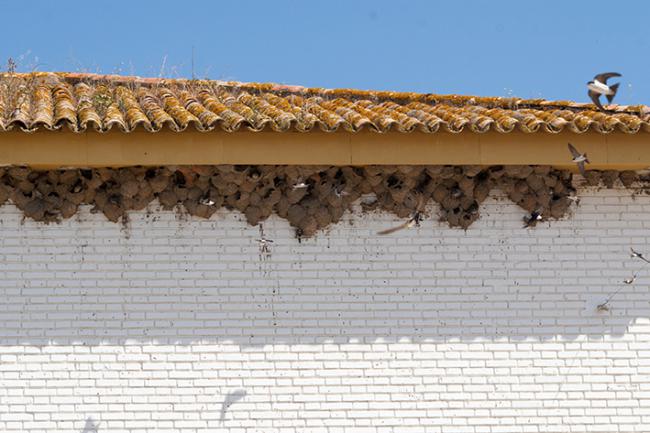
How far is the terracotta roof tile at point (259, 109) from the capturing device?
9750mm

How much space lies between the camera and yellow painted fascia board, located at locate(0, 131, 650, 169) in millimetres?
9648

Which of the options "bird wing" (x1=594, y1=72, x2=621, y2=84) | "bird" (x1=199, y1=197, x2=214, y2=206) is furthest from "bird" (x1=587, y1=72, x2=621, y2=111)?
"bird" (x1=199, y1=197, x2=214, y2=206)

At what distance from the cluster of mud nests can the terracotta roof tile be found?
45 centimetres

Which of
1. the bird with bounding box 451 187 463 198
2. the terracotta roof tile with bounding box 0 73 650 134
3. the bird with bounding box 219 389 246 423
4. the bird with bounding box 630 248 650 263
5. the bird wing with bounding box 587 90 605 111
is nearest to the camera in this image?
the terracotta roof tile with bounding box 0 73 650 134

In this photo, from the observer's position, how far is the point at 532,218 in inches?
419

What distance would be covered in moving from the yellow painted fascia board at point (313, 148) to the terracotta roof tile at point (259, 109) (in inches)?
4.5

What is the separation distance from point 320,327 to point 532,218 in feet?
6.61

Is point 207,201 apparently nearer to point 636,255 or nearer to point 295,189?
point 295,189

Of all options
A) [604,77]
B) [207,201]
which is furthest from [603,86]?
[207,201]

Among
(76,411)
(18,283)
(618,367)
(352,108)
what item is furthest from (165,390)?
(618,367)

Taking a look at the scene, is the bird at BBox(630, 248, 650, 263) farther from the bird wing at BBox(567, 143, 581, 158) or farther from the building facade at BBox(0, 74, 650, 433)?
the bird wing at BBox(567, 143, 581, 158)

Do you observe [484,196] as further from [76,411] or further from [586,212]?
[76,411]

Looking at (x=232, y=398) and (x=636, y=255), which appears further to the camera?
(x=636, y=255)

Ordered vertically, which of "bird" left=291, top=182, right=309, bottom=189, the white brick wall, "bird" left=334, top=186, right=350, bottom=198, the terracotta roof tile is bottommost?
the white brick wall
